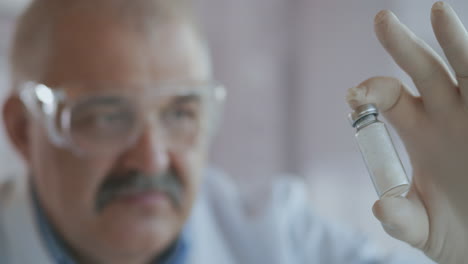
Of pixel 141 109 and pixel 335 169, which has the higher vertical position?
pixel 141 109

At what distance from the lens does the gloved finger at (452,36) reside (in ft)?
1.05

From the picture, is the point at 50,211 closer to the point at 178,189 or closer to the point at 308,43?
the point at 178,189

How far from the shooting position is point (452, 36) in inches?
12.9

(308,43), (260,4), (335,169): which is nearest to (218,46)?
(260,4)

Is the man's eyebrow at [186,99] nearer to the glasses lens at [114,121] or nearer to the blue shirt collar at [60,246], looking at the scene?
the glasses lens at [114,121]

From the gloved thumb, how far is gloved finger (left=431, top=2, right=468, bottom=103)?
0.31 ft

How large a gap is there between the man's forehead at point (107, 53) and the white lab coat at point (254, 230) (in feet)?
1.01

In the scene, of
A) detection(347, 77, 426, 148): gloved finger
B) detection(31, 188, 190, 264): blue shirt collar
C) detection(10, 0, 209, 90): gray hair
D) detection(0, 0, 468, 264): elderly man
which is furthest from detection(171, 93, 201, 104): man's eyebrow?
detection(347, 77, 426, 148): gloved finger

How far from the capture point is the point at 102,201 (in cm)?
83

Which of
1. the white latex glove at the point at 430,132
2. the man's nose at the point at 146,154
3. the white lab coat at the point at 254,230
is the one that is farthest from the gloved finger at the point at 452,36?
the white lab coat at the point at 254,230

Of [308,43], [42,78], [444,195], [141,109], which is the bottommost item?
[444,195]

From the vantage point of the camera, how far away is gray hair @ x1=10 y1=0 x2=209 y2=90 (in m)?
0.85

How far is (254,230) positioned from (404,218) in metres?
0.81

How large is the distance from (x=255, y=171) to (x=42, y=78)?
1.05 metres
